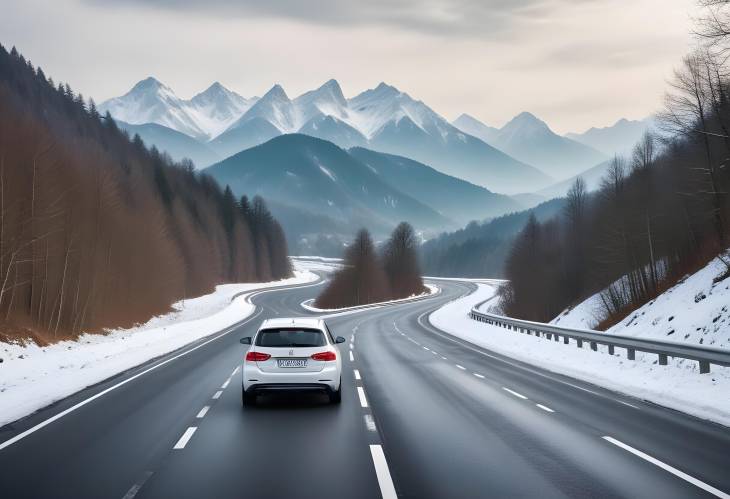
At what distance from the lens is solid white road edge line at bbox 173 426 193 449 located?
900cm

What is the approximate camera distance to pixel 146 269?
196 feet

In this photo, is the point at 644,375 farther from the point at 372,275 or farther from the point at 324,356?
the point at 372,275

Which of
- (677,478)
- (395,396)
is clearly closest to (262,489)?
(677,478)

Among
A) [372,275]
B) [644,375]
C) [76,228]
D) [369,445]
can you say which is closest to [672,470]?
[369,445]

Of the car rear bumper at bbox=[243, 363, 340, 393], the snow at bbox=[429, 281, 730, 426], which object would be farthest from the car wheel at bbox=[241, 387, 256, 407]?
the snow at bbox=[429, 281, 730, 426]

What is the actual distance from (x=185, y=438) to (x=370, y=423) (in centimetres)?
279

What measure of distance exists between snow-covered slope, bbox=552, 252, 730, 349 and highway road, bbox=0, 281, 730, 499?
9.50m

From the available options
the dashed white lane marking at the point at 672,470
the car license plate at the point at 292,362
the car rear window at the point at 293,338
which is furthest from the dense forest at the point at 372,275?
the dashed white lane marking at the point at 672,470

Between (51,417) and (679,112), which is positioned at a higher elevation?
(679,112)

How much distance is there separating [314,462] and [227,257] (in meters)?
119

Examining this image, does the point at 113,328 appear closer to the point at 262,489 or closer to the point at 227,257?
the point at 262,489

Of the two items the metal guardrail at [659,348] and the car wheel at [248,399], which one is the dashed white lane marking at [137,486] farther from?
the metal guardrail at [659,348]

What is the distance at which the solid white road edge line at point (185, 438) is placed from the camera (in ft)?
29.5

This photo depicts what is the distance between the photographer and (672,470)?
773cm
